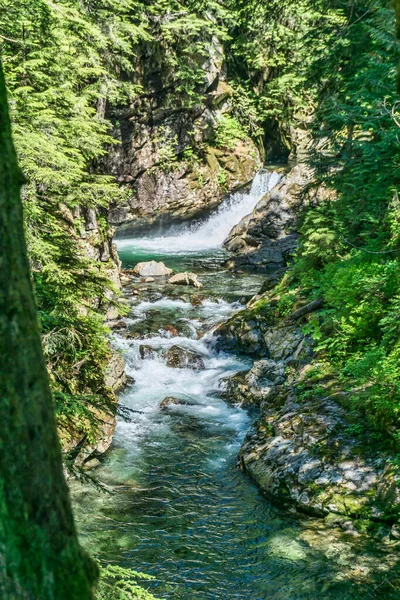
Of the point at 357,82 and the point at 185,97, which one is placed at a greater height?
the point at 185,97

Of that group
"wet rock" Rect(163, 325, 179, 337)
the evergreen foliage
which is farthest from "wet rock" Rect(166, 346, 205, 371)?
the evergreen foliage

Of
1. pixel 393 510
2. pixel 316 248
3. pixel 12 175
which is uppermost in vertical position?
pixel 12 175

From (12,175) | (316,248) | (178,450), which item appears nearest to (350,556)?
(178,450)

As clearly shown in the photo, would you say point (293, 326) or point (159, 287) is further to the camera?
point (159, 287)

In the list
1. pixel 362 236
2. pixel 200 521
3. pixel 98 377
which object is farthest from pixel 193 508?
pixel 362 236

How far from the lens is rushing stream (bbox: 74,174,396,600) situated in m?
6.14

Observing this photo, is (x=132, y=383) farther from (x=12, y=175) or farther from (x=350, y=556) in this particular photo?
(x=12, y=175)

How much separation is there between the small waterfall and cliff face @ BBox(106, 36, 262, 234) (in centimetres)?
75

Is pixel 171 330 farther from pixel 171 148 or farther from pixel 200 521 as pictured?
pixel 171 148

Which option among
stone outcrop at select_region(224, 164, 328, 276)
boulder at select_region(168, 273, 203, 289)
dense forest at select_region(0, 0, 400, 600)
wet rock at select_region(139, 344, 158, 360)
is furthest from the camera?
stone outcrop at select_region(224, 164, 328, 276)

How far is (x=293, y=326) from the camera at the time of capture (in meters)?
11.9

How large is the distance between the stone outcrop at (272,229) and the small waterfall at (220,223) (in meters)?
2.14

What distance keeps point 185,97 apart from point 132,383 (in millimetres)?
20573

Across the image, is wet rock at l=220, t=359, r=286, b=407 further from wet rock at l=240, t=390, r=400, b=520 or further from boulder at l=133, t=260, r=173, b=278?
boulder at l=133, t=260, r=173, b=278
